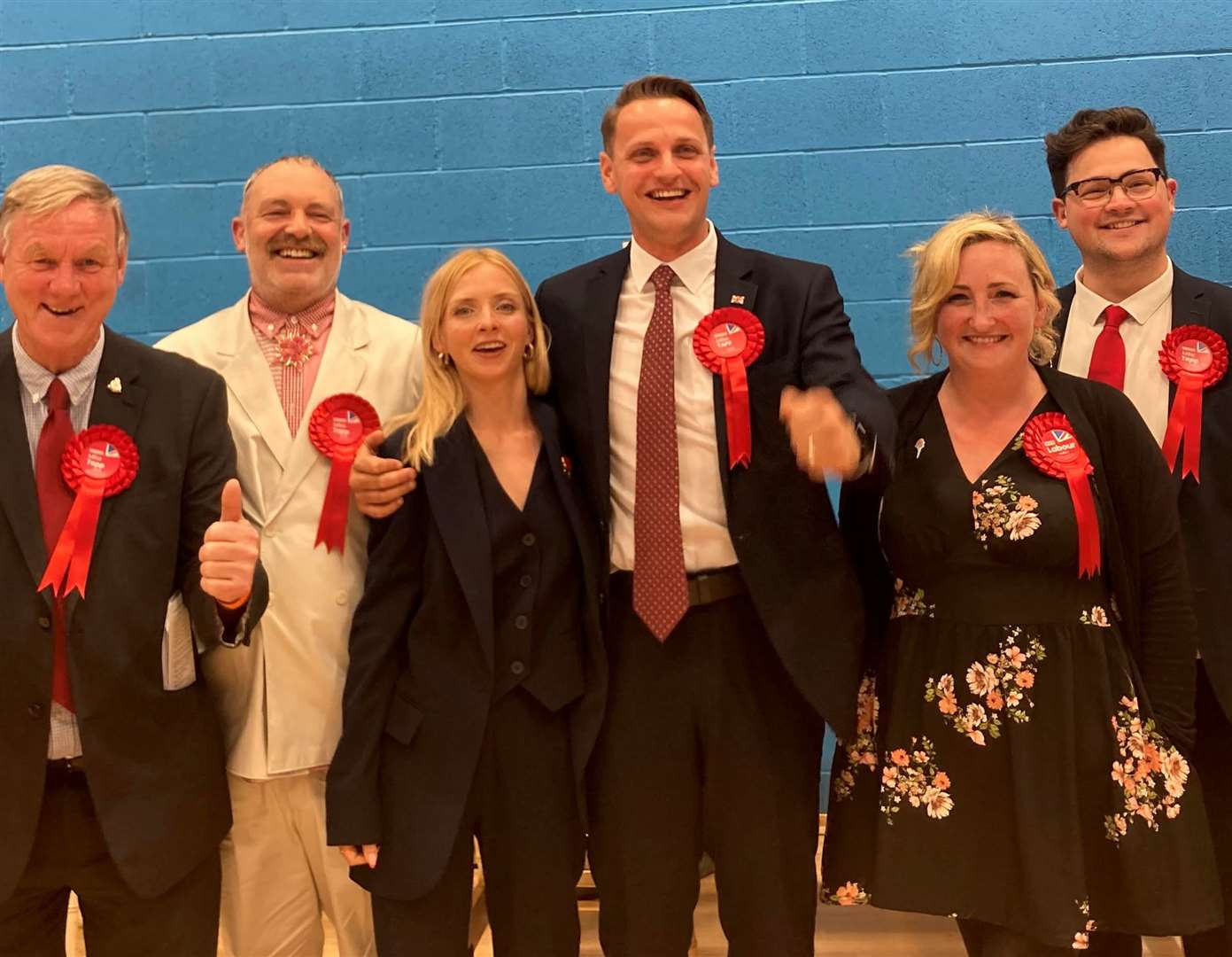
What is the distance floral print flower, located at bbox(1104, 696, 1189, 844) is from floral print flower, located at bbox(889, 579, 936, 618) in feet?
1.12

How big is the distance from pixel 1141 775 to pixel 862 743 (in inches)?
17.5

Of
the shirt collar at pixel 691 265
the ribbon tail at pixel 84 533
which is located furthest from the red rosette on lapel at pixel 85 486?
the shirt collar at pixel 691 265

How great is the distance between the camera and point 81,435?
69.0 inches

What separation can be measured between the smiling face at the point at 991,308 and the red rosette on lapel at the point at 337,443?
3.53 feet

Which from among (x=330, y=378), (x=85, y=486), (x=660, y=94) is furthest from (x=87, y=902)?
(x=660, y=94)

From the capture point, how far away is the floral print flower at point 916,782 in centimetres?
178

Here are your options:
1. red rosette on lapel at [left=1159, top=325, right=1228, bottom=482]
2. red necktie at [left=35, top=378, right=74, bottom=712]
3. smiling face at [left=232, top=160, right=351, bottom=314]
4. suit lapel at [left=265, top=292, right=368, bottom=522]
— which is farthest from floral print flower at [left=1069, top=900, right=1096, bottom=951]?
smiling face at [left=232, top=160, right=351, bottom=314]

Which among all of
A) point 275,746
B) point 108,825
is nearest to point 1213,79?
point 275,746

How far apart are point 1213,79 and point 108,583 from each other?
314 centimetres

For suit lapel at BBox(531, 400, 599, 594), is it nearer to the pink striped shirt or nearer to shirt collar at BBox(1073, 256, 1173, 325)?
the pink striped shirt

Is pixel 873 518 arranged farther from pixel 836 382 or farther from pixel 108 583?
pixel 108 583

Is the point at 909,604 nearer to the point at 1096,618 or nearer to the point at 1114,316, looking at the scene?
the point at 1096,618

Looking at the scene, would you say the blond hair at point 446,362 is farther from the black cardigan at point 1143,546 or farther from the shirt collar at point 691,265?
the black cardigan at point 1143,546

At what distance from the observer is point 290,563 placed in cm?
194
